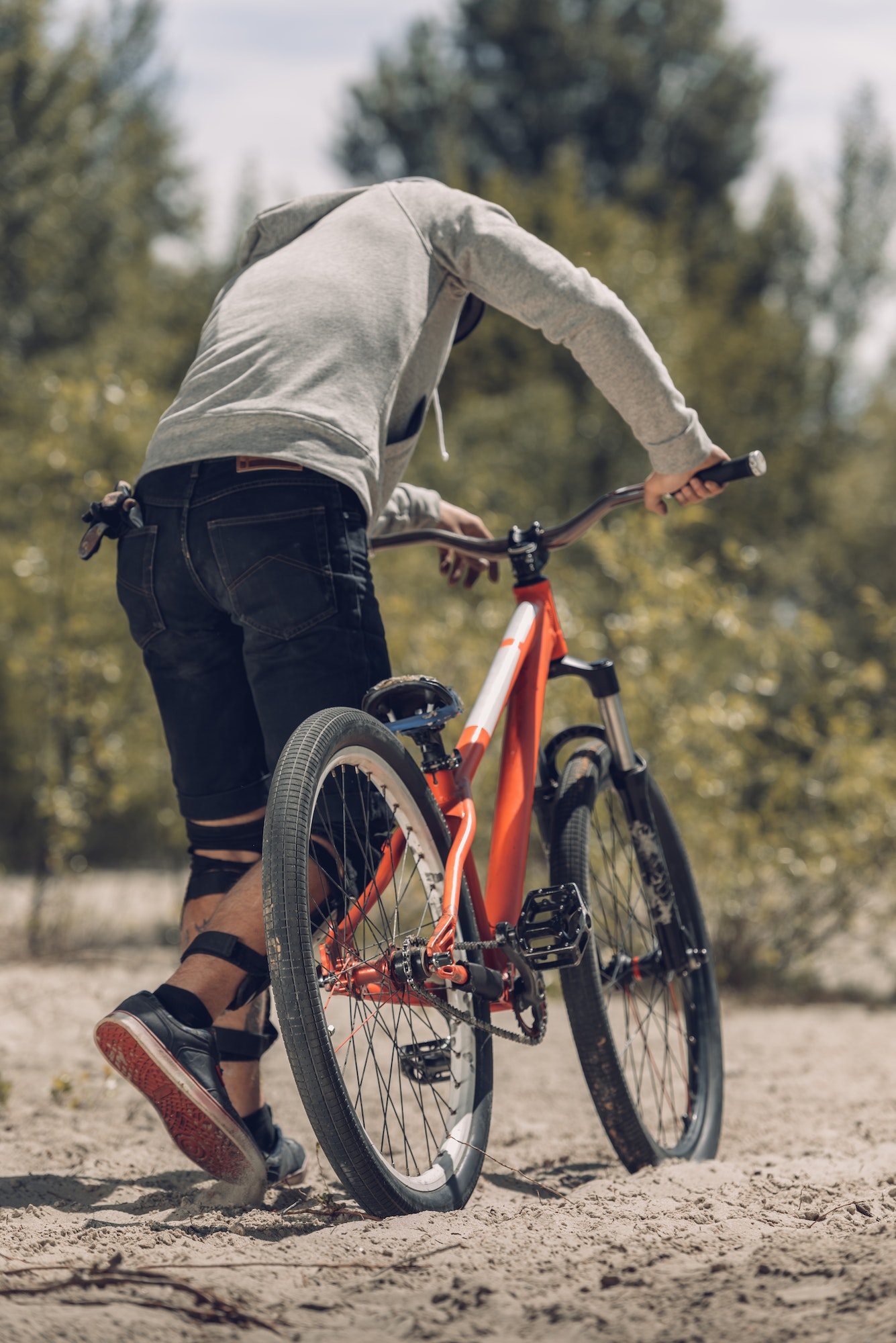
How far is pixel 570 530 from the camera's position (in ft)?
8.56

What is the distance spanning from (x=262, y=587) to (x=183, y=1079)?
781 millimetres

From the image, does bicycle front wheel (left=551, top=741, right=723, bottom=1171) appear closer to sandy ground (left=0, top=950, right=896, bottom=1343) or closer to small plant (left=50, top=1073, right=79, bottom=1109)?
sandy ground (left=0, top=950, right=896, bottom=1343)

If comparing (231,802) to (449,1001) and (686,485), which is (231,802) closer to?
(449,1001)

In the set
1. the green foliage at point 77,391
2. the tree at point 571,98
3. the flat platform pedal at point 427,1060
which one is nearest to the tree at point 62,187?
the green foliage at point 77,391

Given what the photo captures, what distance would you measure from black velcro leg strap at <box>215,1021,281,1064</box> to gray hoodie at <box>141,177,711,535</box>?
3.09 ft

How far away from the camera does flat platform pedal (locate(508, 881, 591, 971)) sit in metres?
2.23

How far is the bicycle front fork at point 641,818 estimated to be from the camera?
8.99ft

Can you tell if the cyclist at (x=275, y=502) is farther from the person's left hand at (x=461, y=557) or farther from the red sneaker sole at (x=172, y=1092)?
the person's left hand at (x=461, y=557)

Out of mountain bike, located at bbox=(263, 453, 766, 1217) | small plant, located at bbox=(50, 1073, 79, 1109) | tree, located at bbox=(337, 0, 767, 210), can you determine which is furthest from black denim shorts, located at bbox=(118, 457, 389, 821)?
tree, located at bbox=(337, 0, 767, 210)

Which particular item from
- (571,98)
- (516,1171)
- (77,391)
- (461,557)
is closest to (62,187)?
(571,98)

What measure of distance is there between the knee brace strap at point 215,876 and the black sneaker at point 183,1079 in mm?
430

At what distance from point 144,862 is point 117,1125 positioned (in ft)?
21.3

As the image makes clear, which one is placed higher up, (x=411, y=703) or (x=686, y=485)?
(x=686, y=485)

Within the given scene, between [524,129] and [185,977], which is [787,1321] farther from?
[524,129]
